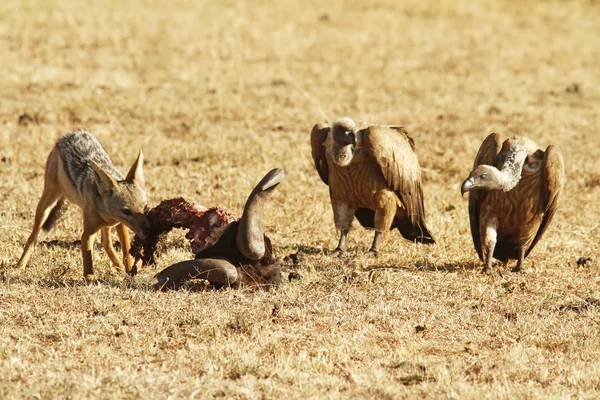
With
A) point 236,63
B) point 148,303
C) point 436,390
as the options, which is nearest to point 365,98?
point 236,63

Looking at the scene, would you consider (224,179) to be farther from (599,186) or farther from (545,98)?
(545,98)

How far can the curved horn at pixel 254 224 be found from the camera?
6898 millimetres

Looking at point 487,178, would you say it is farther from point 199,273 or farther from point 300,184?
point 300,184

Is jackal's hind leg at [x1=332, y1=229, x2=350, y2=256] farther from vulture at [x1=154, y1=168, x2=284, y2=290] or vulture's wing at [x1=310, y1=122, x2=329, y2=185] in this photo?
vulture at [x1=154, y1=168, x2=284, y2=290]

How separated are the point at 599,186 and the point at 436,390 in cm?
675

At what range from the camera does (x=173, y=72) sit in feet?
52.4

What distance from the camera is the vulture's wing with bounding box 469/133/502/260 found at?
8234 millimetres

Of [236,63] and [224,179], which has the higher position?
[236,63]

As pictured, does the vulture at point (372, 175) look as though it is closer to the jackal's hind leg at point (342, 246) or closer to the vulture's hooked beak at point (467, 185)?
the jackal's hind leg at point (342, 246)

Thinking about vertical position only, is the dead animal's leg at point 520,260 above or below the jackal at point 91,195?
below

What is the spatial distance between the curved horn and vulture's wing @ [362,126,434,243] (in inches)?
59.2

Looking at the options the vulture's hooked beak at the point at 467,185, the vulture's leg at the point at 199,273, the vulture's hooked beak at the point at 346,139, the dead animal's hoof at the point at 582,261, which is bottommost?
the dead animal's hoof at the point at 582,261

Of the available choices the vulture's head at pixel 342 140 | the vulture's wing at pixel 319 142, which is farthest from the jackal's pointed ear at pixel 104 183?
the vulture's wing at pixel 319 142

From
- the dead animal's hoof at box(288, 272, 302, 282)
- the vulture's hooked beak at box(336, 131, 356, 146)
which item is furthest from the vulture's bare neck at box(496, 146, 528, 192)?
the dead animal's hoof at box(288, 272, 302, 282)
